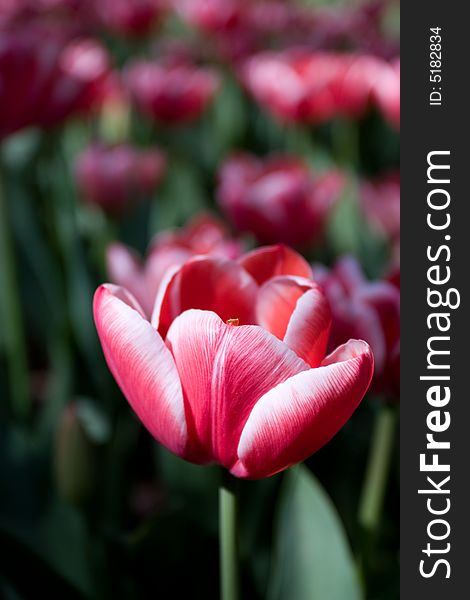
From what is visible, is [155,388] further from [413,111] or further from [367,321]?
A: [413,111]

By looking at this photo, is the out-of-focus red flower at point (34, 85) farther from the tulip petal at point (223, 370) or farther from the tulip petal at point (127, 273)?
the tulip petal at point (223, 370)

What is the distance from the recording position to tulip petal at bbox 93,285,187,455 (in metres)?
0.40

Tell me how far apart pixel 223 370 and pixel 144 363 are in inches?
1.5

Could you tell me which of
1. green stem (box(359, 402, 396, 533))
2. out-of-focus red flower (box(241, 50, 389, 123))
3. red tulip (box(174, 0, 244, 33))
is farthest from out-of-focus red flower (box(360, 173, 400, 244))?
red tulip (box(174, 0, 244, 33))

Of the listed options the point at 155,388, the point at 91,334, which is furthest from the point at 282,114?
the point at 155,388

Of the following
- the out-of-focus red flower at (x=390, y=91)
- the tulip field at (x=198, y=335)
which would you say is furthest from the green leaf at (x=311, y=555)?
the out-of-focus red flower at (x=390, y=91)

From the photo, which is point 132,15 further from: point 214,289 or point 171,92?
point 214,289

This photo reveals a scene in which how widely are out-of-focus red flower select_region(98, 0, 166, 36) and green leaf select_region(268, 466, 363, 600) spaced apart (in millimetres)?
1709

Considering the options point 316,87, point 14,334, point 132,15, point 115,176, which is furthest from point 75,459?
point 132,15

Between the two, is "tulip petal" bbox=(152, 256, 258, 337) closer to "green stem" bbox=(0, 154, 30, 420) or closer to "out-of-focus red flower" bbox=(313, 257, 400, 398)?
"out-of-focus red flower" bbox=(313, 257, 400, 398)

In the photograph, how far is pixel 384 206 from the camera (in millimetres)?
1262

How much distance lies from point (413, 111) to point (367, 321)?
0.15m

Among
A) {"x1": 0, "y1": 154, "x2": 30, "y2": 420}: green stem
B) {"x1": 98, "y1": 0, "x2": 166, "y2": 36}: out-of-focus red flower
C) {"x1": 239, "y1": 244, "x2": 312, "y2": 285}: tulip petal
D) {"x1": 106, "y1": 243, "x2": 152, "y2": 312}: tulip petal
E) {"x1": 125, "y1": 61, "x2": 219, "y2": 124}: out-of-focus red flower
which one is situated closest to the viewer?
{"x1": 239, "y1": 244, "x2": 312, "y2": 285}: tulip petal

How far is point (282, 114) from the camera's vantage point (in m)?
1.39
